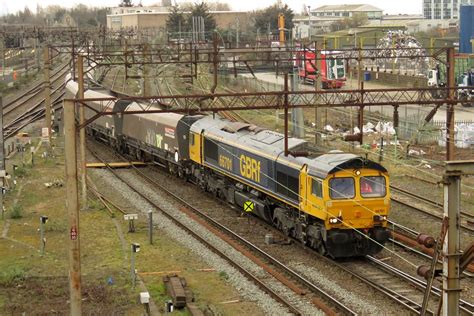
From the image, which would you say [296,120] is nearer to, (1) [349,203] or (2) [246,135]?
(2) [246,135]

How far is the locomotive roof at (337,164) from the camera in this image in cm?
1869

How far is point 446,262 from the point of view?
30.2ft

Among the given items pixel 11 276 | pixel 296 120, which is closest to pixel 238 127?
pixel 11 276

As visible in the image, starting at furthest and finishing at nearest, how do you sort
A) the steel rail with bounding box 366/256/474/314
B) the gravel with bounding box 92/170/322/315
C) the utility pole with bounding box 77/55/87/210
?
the utility pole with bounding box 77/55/87/210, the gravel with bounding box 92/170/322/315, the steel rail with bounding box 366/256/474/314

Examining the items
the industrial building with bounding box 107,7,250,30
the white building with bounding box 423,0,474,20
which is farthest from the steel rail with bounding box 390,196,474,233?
the white building with bounding box 423,0,474,20

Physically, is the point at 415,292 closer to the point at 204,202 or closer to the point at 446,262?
the point at 446,262

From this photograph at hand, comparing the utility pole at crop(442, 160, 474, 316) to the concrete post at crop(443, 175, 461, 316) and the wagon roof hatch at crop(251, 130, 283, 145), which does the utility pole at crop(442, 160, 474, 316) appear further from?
the wagon roof hatch at crop(251, 130, 283, 145)

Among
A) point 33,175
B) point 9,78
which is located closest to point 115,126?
point 33,175

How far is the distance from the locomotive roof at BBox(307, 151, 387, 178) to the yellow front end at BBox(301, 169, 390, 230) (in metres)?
0.11

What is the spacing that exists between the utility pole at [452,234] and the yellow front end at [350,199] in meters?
9.40

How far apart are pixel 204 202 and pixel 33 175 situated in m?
9.73

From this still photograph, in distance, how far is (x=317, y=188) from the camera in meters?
19.0

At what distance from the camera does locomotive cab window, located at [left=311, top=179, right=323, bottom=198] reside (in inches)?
741

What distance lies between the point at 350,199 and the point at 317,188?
2.75ft
